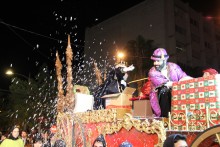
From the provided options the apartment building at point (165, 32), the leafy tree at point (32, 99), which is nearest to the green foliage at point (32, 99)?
the leafy tree at point (32, 99)

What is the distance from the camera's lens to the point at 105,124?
211 inches

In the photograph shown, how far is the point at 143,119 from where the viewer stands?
14.9 feet

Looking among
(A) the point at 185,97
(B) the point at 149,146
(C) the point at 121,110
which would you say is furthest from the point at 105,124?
(A) the point at 185,97

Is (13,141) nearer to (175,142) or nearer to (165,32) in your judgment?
(175,142)

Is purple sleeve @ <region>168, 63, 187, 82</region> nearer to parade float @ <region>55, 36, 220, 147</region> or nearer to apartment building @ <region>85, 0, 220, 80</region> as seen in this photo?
parade float @ <region>55, 36, 220, 147</region>

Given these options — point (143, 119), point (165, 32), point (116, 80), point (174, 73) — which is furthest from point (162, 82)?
point (165, 32)

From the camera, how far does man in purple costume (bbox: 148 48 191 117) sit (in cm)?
478

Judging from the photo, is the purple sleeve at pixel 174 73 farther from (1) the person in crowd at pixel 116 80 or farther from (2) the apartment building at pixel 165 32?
(2) the apartment building at pixel 165 32

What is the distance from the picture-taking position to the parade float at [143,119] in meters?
3.75

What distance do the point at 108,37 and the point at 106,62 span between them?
3059 millimetres

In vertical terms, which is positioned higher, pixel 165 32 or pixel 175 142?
pixel 165 32

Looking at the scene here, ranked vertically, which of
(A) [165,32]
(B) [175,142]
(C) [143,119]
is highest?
(A) [165,32]

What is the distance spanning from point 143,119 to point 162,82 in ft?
2.71

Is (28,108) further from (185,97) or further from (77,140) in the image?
(185,97)
